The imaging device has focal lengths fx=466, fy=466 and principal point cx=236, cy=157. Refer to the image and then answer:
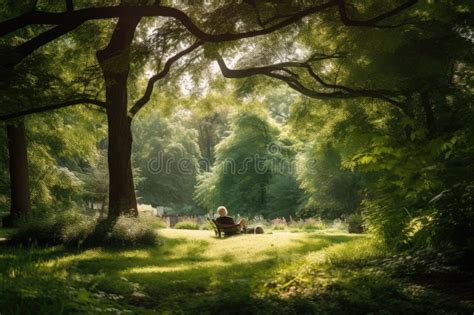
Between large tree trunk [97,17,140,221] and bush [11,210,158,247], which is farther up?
large tree trunk [97,17,140,221]

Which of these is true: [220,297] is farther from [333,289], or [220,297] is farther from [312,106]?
[312,106]

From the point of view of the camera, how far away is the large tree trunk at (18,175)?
1961 cm

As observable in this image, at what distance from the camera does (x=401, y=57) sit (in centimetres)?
1284

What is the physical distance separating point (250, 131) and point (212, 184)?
20.4ft

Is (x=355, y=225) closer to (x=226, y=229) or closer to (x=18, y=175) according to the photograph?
(x=226, y=229)

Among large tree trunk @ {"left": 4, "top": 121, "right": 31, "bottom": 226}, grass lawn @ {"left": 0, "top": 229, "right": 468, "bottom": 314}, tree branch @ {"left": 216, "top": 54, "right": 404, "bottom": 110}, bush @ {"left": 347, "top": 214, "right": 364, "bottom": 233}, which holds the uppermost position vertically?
tree branch @ {"left": 216, "top": 54, "right": 404, "bottom": 110}

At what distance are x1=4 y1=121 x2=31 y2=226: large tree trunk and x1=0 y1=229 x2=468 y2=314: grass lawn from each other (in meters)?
8.34

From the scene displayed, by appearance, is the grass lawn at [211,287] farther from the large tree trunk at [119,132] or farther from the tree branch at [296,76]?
the tree branch at [296,76]

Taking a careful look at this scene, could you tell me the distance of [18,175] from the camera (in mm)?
19656

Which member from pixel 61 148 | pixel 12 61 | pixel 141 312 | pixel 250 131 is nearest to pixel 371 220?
pixel 141 312

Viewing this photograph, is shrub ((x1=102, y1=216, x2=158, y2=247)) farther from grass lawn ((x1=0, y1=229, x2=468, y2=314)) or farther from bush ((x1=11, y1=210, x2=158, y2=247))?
grass lawn ((x1=0, y1=229, x2=468, y2=314))

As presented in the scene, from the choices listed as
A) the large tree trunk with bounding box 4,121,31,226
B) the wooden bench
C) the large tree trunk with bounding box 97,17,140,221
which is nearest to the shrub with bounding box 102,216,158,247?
the large tree trunk with bounding box 97,17,140,221

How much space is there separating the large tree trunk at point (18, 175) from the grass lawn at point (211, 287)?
27.3 ft

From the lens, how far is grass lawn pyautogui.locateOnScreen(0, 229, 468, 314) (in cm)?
441
